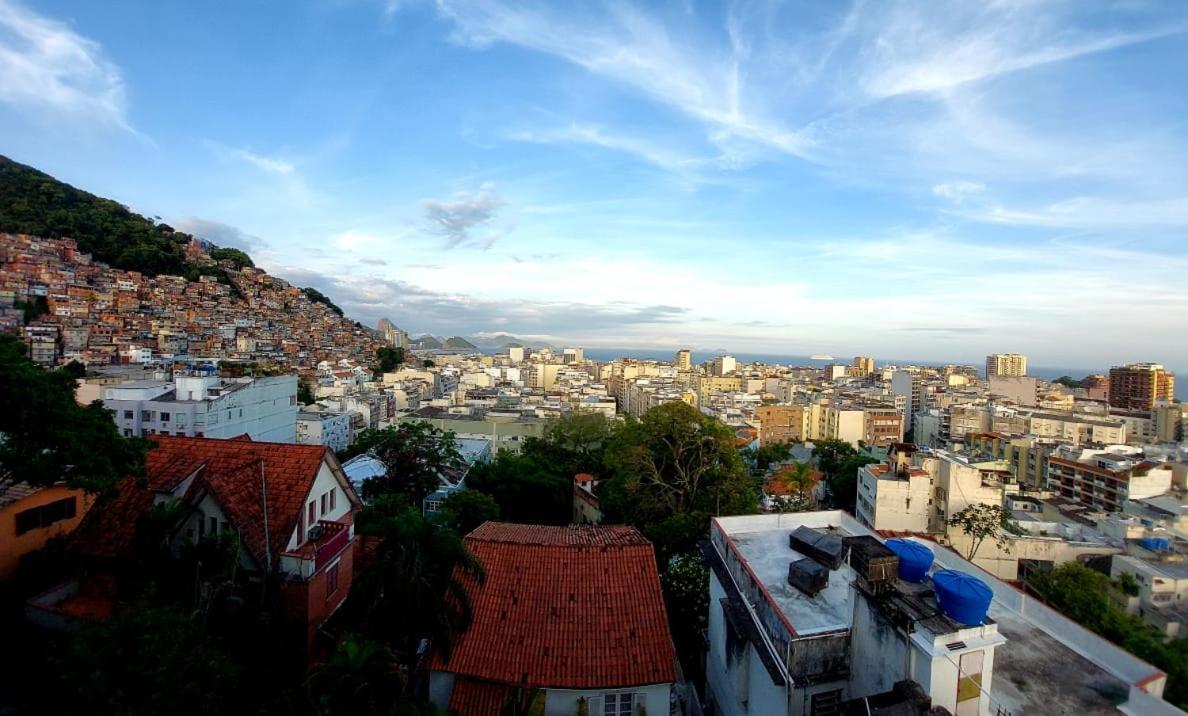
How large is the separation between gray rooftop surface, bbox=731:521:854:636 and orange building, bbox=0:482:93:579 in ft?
38.8

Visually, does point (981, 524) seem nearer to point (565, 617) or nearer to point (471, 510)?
point (471, 510)

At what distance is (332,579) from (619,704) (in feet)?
20.2

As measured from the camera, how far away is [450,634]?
31.4ft

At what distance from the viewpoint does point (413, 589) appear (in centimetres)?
935

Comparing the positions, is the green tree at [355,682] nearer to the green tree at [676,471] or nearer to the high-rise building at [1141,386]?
the green tree at [676,471]

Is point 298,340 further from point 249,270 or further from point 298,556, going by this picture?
point 298,556

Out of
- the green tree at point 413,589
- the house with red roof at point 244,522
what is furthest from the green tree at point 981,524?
the house with red roof at point 244,522

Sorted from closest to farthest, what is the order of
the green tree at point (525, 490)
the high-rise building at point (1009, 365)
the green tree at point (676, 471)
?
the green tree at point (676, 471) < the green tree at point (525, 490) < the high-rise building at point (1009, 365)

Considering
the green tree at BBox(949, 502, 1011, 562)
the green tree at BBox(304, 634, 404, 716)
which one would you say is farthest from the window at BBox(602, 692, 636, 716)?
the green tree at BBox(949, 502, 1011, 562)

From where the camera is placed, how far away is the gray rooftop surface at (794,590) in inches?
314

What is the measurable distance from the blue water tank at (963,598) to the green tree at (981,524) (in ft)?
71.5

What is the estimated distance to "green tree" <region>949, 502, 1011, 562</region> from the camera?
78.2 ft

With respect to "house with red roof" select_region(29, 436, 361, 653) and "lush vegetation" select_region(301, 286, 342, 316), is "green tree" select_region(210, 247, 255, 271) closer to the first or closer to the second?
"lush vegetation" select_region(301, 286, 342, 316)

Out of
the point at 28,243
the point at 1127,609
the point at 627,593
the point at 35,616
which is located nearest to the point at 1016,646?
the point at 627,593
